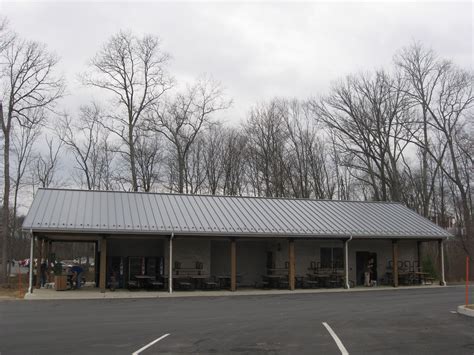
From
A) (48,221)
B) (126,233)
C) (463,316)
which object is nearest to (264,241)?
(126,233)

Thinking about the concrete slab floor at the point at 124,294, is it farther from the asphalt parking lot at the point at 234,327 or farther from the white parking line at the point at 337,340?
the white parking line at the point at 337,340

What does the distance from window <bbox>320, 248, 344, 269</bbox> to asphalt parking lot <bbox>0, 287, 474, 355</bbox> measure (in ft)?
33.0

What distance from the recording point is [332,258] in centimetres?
3134

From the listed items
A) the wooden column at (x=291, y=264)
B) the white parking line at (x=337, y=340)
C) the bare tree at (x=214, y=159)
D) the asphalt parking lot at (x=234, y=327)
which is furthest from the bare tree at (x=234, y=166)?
the white parking line at (x=337, y=340)

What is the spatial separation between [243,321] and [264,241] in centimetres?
1636

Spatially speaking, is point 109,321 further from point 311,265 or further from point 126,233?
point 311,265

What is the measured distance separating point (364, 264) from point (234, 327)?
20536 millimetres

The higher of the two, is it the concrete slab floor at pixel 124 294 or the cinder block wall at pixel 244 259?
the cinder block wall at pixel 244 259

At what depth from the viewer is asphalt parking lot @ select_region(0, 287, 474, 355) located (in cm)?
1033

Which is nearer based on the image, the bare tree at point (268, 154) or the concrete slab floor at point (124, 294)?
the concrete slab floor at point (124, 294)

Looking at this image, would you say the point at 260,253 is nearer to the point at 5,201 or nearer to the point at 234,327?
the point at 5,201

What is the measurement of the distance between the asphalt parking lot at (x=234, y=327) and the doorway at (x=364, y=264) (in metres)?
11.2

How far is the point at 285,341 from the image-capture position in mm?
11102

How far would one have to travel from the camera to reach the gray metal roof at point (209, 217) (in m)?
25.3
